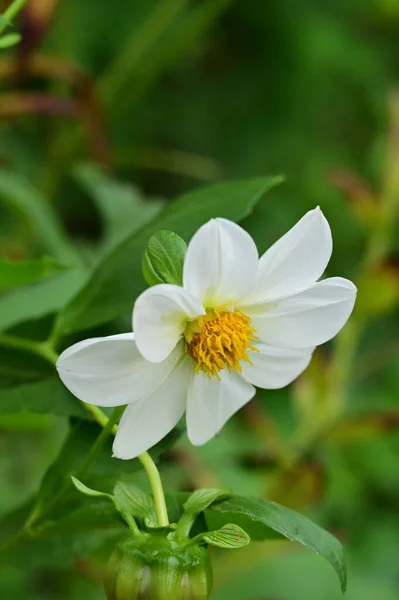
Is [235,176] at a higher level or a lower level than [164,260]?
lower

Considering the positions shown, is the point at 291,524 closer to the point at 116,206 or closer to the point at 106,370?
the point at 106,370

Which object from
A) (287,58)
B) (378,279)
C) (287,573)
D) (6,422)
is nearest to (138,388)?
(6,422)

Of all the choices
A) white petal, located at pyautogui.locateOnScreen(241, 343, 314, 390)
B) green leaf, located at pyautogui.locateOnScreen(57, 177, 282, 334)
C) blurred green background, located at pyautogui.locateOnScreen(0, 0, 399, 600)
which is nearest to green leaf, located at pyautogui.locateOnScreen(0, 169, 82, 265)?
blurred green background, located at pyautogui.locateOnScreen(0, 0, 399, 600)

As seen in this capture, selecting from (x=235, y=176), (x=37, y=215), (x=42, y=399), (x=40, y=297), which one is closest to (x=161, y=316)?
(x=42, y=399)

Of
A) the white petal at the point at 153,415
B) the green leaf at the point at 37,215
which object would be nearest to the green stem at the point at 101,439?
the white petal at the point at 153,415

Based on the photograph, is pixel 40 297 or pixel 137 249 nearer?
pixel 137 249

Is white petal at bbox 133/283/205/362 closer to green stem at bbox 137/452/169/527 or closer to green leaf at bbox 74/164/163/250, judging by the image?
green stem at bbox 137/452/169/527
